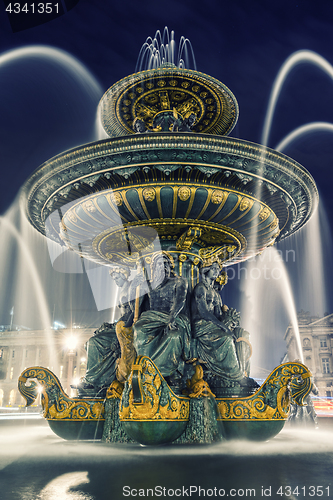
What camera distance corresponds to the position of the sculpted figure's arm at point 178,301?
17.3ft

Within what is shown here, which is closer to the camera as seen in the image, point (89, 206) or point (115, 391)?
point (115, 391)

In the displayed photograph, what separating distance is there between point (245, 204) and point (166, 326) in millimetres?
2150

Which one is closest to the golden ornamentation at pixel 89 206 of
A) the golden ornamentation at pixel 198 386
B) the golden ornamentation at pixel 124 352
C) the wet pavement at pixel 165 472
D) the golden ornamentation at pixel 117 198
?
the golden ornamentation at pixel 117 198

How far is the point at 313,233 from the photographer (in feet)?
28.2

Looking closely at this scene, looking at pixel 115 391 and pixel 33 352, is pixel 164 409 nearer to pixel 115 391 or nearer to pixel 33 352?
pixel 115 391

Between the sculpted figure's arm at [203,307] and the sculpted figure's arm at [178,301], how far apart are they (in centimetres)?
32

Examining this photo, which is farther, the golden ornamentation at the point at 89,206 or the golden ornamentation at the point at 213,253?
the golden ornamentation at the point at 213,253

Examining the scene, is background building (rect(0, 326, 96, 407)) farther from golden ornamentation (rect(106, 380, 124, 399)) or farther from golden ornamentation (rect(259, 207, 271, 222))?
golden ornamentation (rect(259, 207, 271, 222))

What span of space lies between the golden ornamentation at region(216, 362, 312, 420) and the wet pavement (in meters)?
0.53

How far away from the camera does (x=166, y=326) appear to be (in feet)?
17.4

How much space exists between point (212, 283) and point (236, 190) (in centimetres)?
160

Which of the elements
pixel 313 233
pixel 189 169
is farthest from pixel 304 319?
pixel 189 169

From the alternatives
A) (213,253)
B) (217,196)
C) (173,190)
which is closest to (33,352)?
(213,253)

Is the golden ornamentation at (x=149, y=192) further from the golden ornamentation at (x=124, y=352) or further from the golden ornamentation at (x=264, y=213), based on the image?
the golden ornamentation at (x=124, y=352)
